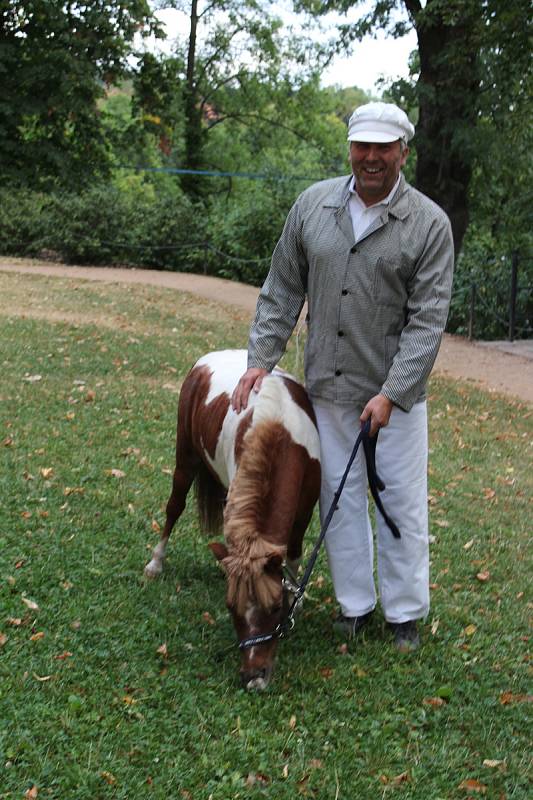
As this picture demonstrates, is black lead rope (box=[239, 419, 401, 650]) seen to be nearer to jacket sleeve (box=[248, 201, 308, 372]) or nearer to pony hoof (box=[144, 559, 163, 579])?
jacket sleeve (box=[248, 201, 308, 372])

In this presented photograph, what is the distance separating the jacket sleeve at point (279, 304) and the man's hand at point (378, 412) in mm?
595

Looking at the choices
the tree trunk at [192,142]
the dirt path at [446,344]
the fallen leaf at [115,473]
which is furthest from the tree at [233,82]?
the fallen leaf at [115,473]

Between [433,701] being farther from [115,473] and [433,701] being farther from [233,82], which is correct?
[233,82]

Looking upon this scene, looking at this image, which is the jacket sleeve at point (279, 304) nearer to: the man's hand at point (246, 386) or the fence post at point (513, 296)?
the man's hand at point (246, 386)

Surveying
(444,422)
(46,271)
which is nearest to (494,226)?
(46,271)

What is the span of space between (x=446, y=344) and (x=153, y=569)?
37.3ft

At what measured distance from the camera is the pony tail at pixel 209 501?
197 inches

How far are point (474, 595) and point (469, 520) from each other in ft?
4.88

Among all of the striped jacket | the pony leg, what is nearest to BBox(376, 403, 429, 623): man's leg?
the striped jacket

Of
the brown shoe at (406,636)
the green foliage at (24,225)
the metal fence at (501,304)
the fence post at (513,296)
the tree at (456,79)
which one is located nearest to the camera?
the brown shoe at (406,636)

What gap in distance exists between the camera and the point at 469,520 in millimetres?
6676

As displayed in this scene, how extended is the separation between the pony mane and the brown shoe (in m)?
1.02

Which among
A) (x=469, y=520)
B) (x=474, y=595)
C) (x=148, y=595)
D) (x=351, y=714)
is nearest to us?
(x=351, y=714)

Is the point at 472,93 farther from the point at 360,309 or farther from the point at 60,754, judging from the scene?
the point at 60,754
